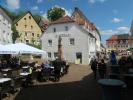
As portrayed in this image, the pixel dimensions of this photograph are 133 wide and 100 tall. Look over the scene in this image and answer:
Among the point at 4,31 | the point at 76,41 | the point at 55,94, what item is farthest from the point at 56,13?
the point at 55,94

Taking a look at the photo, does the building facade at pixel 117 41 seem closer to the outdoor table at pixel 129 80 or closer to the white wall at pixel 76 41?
the white wall at pixel 76 41

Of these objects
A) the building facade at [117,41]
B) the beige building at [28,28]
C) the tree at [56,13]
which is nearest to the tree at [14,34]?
the beige building at [28,28]

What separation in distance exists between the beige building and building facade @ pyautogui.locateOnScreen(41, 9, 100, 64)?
23083 mm

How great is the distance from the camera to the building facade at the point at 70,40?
44.2m

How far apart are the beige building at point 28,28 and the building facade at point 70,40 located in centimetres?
2308

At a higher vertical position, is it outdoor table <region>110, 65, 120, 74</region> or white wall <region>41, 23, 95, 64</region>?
white wall <region>41, 23, 95, 64</region>

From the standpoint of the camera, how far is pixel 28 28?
72438mm

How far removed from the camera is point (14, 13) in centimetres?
8625

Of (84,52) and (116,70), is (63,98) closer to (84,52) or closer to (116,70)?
(116,70)

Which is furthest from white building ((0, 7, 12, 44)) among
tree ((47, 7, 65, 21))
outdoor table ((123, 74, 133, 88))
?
tree ((47, 7, 65, 21))

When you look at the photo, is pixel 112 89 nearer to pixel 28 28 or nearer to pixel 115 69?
pixel 115 69

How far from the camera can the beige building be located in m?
71.3

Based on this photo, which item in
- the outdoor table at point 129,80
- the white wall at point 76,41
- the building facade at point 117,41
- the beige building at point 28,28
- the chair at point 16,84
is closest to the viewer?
the chair at point 16,84

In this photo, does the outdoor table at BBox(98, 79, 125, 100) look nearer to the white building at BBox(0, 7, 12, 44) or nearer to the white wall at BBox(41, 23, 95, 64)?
the white building at BBox(0, 7, 12, 44)
